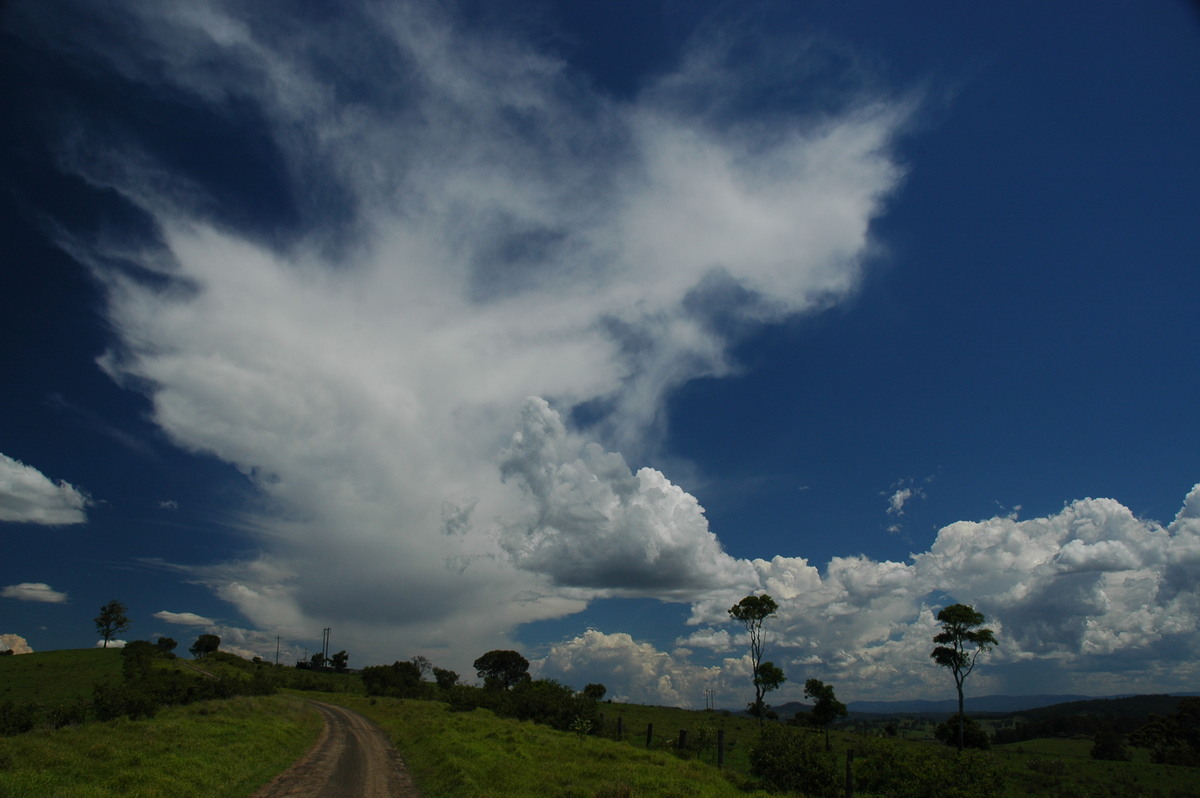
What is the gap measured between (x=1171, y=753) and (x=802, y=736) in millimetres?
67476

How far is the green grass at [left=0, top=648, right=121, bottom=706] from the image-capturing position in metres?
77.9

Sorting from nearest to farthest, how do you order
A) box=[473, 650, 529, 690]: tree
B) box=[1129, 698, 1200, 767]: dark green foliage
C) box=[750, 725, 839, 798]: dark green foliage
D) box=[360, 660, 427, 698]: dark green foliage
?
box=[750, 725, 839, 798]: dark green foliage, box=[1129, 698, 1200, 767]: dark green foliage, box=[360, 660, 427, 698]: dark green foliage, box=[473, 650, 529, 690]: tree

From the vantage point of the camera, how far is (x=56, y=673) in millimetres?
91750

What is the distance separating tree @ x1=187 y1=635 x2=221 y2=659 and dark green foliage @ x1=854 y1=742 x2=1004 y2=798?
207469 mm

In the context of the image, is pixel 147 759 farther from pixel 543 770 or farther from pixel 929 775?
pixel 929 775

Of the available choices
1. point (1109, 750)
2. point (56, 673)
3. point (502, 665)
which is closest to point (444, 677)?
point (502, 665)

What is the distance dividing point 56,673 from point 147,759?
10514cm

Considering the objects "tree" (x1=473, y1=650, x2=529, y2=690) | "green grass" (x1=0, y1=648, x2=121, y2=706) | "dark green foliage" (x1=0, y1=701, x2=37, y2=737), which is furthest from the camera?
"tree" (x1=473, y1=650, x2=529, y2=690)

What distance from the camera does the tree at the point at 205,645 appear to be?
17738 cm

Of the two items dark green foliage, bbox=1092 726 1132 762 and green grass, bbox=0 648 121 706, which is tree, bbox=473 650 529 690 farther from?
dark green foliage, bbox=1092 726 1132 762

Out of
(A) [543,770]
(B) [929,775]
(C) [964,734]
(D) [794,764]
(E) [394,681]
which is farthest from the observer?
(E) [394,681]

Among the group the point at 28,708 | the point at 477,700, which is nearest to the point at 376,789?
the point at 28,708

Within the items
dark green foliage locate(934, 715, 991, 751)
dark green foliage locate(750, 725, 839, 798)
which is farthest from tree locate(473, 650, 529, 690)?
dark green foliage locate(750, 725, 839, 798)

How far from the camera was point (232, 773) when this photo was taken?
2309 centimetres
